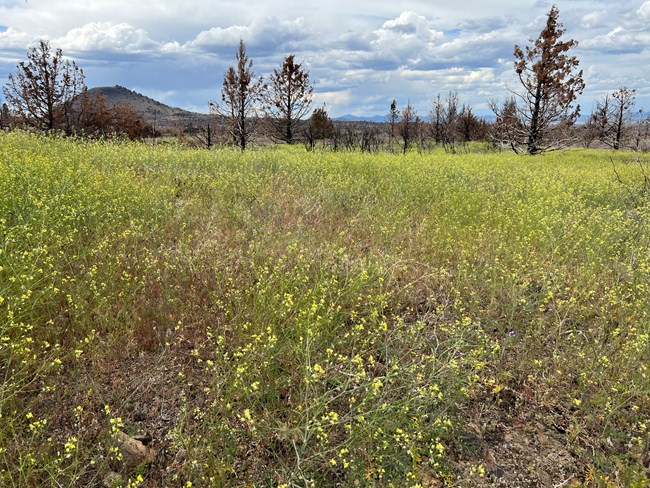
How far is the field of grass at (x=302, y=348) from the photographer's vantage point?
2254mm

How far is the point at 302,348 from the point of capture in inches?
Result: 108

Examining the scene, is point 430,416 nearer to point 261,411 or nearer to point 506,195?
point 261,411

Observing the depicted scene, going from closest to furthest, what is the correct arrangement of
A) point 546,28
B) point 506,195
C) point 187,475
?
point 187,475 < point 506,195 < point 546,28

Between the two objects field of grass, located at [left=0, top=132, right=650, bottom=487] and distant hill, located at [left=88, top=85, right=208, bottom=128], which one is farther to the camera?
distant hill, located at [left=88, top=85, right=208, bottom=128]

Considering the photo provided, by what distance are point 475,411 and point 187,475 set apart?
6.31ft

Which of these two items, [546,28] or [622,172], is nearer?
[622,172]

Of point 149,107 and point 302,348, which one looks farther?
point 149,107

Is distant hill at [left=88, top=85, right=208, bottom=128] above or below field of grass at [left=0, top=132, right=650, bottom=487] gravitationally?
above

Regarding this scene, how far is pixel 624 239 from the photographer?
5.66 metres

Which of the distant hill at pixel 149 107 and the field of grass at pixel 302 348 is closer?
the field of grass at pixel 302 348

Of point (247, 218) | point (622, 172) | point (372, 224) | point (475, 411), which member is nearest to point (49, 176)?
point (247, 218)

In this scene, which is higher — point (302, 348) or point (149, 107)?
point (149, 107)

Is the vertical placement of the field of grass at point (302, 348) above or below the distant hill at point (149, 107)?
below

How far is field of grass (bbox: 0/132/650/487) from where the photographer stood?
2254 mm
